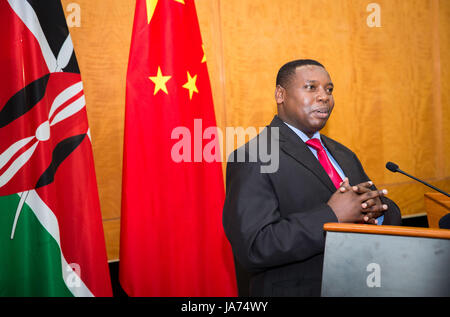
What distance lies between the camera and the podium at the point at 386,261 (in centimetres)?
89

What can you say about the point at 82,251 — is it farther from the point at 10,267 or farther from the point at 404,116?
the point at 404,116

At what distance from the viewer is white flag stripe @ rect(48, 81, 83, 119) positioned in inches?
69.8

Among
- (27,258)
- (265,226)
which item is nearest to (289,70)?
(265,226)

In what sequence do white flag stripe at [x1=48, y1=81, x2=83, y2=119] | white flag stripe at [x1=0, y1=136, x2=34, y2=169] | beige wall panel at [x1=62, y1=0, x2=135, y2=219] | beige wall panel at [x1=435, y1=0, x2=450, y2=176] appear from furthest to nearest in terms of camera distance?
1. beige wall panel at [x1=435, y1=0, x2=450, y2=176]
2. beige wall panel at [x1=62, y1=0, x2=135, y2=219]
3. white flag stripe at [x1=48, y1=81, x2=83, y2=119]
4. white flag stripe at [x1=0, y1=136, x2=34, y2=169]

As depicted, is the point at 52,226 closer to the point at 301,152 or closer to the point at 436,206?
the point at 301,152

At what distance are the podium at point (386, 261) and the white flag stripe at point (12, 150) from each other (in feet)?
4.75

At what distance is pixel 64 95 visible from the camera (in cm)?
180

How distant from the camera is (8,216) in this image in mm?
1679

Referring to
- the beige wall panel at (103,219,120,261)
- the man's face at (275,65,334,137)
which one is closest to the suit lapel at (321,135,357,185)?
the man's face at (275,65,334,137)

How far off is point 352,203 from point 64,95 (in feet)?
4.75

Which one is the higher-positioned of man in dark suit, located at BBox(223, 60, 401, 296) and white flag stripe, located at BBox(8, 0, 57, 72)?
white flag stripe, located at BBox(8, 0, 57, 72)

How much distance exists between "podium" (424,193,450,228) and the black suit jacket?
0.20 metres

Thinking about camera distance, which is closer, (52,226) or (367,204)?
(367,204)

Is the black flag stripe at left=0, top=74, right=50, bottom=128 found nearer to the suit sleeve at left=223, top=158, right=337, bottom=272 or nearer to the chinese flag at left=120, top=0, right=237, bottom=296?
the chinese flag at left=120, top=0, right=237, bottom=296
